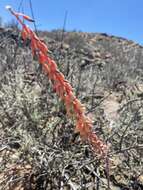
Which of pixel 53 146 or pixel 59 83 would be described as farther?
pixel 53 146

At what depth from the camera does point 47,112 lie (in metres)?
4.51

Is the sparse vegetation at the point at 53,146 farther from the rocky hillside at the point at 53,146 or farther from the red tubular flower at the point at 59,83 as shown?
the red tubular flower at the point at 59,83

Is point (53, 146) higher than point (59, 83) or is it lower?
higher

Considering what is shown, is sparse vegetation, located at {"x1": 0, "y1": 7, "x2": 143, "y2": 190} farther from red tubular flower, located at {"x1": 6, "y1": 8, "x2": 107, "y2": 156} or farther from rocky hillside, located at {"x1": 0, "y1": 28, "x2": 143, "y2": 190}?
red tubular flower, located at {"x1": 6, "y1": 8, "x2": 107, "y2": 156}

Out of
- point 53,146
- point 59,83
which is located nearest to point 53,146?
point 53,146

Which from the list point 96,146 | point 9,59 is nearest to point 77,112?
point 96,146

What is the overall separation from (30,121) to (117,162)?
3.17 feet

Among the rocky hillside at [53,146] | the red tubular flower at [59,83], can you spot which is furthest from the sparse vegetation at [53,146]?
the red tubular flower at [59,83]

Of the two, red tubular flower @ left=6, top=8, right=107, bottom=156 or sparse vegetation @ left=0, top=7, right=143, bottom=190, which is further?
sparse vegetation @ left=0, top=7, right=143, bottom=190

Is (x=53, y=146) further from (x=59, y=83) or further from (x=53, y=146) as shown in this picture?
(x=59, y=83)

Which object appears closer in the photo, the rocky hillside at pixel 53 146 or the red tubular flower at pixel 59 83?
the red tubular flower at pixel 59 83

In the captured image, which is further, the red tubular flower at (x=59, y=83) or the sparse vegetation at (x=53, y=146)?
the sparse vegetation at (x=53, y=146)

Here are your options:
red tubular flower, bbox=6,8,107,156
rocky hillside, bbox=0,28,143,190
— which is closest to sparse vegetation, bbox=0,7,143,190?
rocky hillside, bbox=0,28,143,190

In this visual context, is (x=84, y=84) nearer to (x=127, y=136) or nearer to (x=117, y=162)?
(x=127, y=136)
